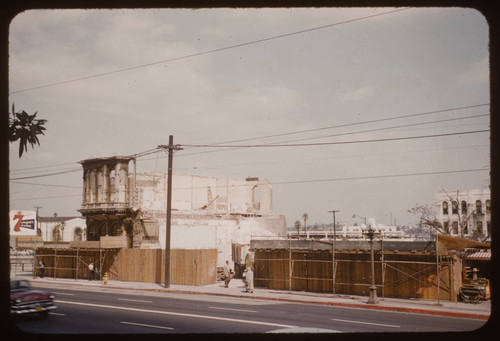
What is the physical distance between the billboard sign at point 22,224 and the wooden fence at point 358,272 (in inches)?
649

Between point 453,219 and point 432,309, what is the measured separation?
63.5 m

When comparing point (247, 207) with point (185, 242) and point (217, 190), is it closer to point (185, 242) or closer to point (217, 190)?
point (217, 190)

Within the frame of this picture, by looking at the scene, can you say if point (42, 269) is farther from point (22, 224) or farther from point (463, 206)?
point (463, 206)

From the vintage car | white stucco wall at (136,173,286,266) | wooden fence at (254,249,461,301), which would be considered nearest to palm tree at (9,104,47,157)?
the vintage car

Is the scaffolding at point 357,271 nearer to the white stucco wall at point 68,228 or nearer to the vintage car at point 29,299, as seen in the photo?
the vintage car at point 29,299

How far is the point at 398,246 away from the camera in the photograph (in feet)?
88.5

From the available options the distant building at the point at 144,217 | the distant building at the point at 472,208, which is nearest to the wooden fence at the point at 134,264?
the distant building at the point at 144,217

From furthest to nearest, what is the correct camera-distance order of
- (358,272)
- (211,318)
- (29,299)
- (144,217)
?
(144,217)
(358,272)
(211,318)
(29,299)

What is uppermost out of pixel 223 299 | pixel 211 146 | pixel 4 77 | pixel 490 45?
pixel 211 146

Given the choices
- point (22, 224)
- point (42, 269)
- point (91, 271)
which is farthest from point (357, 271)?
point (42, 269)

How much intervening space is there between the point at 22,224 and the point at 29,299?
9.48ft

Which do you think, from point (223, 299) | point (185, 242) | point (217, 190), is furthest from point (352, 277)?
point (217, 190)

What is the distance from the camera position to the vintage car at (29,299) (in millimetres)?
17016

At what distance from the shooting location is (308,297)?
2758 centimetres
